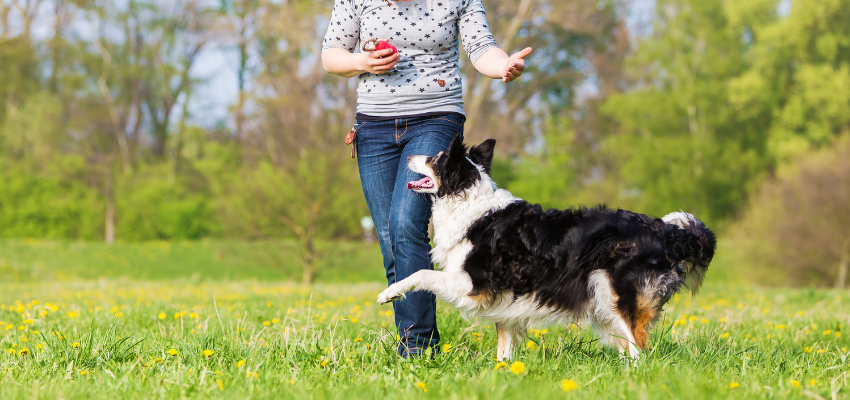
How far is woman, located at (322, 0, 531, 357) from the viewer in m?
3.41

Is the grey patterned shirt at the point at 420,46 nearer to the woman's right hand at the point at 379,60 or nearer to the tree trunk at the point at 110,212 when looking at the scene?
the woman's right hand at the point at 379,60

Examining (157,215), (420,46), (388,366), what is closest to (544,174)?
(157,215)

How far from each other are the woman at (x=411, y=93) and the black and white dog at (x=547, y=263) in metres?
0.15

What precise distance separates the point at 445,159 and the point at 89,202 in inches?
983

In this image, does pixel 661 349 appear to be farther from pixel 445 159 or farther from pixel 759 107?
pixel 759 107

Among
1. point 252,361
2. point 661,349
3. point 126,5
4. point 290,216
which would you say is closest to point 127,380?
point 252,361

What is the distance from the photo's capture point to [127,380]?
263cm

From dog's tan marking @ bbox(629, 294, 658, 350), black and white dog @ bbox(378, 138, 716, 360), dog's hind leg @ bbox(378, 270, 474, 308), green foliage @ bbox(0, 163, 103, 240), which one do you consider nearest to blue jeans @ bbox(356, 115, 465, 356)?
black and white dog @ bbox(378, 138, 716, 360)

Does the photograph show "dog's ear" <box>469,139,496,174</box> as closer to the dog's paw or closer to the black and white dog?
the black and white dog

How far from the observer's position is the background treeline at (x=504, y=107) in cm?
2286

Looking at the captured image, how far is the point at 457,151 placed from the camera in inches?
131

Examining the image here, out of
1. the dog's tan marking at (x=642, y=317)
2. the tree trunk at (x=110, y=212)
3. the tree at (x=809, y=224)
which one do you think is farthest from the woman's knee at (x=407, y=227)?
the tree trunk at (x=110, y=212)

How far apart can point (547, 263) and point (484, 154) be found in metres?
0.71

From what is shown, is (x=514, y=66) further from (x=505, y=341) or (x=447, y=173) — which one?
(x=505, y=341)
